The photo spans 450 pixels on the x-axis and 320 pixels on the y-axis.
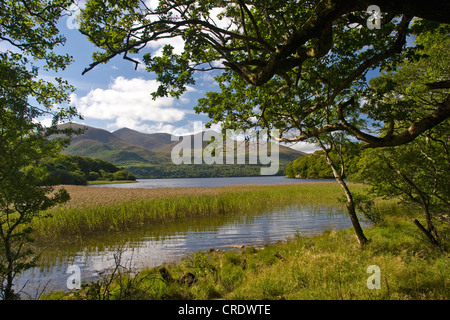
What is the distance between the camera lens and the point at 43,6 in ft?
20.5

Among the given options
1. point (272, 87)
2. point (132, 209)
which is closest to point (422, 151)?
point (272, 87)

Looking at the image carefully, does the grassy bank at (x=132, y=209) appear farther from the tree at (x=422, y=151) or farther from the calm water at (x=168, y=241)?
the tree at (x=422, y=151)

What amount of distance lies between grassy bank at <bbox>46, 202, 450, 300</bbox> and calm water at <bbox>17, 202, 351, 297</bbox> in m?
2.01

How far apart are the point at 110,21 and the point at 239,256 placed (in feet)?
30.8

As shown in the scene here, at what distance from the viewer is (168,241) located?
13.0 m

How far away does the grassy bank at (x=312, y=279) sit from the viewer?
191 inches

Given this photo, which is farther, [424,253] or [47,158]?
[424,253]

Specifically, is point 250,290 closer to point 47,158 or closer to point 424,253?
point 424,253

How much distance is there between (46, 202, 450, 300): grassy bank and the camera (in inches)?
191

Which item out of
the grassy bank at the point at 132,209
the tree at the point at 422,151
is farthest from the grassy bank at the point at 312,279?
the grassy bank at the point at 132,209

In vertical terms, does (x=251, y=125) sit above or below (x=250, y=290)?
above

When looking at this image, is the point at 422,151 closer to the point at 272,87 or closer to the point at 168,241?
the point at 272,87

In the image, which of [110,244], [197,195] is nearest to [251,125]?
[110,244]

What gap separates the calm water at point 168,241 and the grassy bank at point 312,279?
201 centimetres
